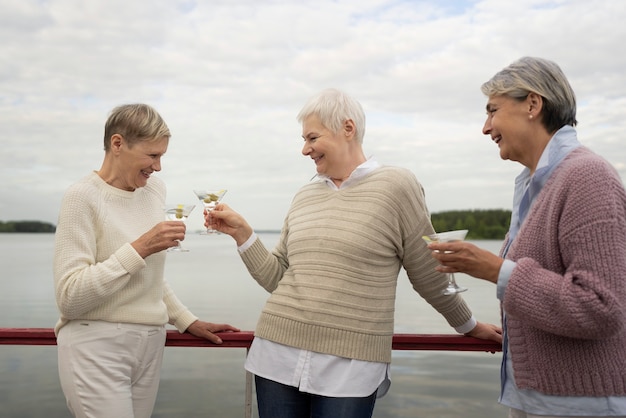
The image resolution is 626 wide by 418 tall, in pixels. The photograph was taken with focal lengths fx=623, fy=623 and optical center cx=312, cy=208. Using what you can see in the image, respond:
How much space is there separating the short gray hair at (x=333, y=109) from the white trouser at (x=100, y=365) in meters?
1.15

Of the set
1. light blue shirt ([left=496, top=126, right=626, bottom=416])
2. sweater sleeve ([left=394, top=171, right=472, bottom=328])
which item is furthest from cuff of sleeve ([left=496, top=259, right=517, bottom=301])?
sweater sleeve ([left=394, top=171, right=472, bottom=328])

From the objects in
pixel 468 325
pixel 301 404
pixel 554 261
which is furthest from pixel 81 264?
pixel 554 261

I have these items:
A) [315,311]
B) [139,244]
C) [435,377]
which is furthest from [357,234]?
[435,377]

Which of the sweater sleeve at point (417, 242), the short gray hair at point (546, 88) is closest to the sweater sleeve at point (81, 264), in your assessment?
the sweater sleeve at point (417, 242)

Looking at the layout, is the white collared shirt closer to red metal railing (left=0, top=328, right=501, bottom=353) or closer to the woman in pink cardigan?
red metal railing (left=0, top=328, right=501, bottom=353)

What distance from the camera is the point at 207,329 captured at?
2824mm

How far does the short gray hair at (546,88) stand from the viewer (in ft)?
6.64

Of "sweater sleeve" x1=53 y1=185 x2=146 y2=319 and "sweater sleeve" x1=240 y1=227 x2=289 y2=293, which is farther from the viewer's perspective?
"sweater sleeve" x1=240 y1=227 x2=289 y2=293

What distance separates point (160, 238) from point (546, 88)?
5.05 ft

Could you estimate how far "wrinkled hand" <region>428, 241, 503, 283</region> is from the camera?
A: 6.31ft

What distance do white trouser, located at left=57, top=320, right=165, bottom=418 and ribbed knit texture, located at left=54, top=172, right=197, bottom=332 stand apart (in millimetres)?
51

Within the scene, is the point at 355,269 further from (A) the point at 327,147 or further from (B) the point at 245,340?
(B) the point at 245,340

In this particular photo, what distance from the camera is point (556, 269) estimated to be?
6.31 feet

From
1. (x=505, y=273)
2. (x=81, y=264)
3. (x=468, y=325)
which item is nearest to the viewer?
(x=505, y=273)
